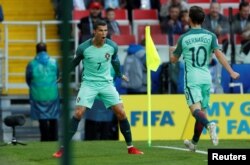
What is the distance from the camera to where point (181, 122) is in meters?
18.8

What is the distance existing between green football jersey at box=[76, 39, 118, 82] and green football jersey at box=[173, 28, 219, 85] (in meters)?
1.10

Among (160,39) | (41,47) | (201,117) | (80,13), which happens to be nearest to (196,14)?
Result: (201,117)

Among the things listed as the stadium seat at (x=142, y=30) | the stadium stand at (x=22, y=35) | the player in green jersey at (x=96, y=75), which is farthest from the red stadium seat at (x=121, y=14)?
the player in green jersey at (x=96, y=75)

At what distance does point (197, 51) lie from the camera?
1246cm

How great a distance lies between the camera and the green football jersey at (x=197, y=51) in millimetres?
12422

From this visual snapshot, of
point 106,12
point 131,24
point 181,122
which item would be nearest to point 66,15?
point 181,122

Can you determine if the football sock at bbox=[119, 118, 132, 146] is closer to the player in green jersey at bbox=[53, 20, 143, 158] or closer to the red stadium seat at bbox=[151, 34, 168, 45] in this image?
the player in green jersey at bbox=[53, 20, 143, 158]

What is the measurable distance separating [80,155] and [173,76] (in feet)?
23.1

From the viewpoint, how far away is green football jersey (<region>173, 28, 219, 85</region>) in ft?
40.8

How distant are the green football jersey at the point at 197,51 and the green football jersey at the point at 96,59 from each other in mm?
1096

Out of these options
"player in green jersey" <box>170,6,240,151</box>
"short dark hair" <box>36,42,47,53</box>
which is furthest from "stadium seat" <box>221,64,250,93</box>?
"player in green jersey" <box>170,6,240,151</box>

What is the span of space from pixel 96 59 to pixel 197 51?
1504mm

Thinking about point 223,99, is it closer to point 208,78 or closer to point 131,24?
point 131,24

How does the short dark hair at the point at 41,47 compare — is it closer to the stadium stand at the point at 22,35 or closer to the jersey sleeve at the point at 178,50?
the stadium stand at the point at 22,35
